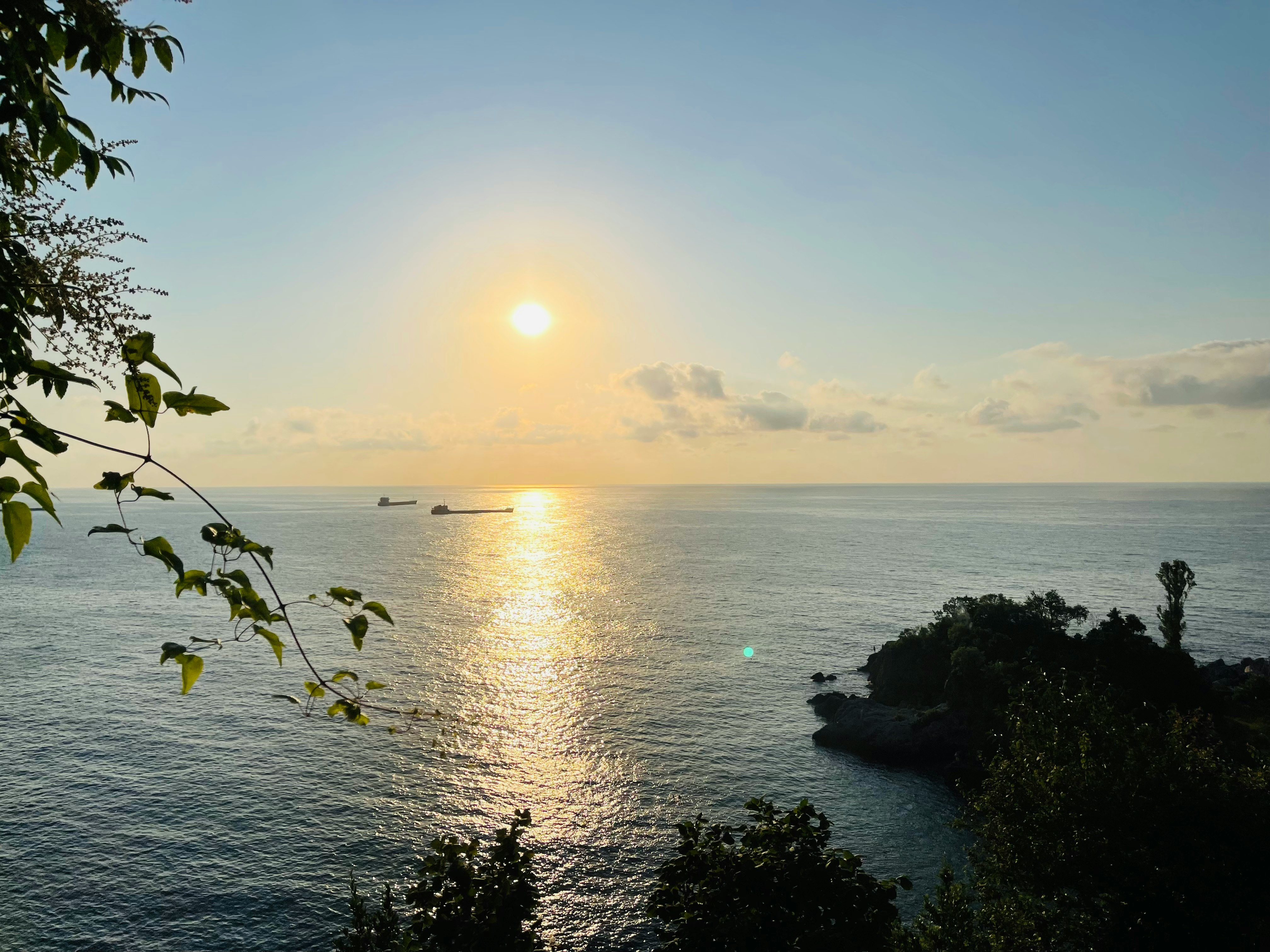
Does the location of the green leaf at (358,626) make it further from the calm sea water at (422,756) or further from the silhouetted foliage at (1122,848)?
the silhouetted foliage at (1122,848)

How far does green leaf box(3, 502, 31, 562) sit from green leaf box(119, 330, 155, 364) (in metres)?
0.82

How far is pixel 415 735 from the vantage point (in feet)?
216

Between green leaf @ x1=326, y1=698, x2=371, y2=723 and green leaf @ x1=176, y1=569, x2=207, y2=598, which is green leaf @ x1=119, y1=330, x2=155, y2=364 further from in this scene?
green leaf @ x1=326, y1=698, x2=371, y2=723

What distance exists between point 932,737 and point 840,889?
5240 centimetres

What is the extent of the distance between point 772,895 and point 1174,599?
85.6 meters

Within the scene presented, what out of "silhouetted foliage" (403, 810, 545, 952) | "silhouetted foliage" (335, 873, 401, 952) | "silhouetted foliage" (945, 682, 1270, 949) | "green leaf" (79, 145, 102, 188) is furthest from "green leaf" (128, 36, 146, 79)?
"silhouetted foliage" (945, 682, 1270, 949)

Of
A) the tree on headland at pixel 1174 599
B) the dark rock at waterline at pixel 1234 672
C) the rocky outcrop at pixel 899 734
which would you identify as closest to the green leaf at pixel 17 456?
the rocky outcrop at pixel 899 734

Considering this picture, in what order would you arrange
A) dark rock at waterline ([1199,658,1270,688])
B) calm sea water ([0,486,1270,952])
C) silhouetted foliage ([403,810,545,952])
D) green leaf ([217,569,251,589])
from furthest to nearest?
dark rock at waterline ([1199,658,1270,688]), calm sea water ([0,486,1270,952]), silhouetted foliage ([403,810,545,952]), green leaf ([217,569,251,589])

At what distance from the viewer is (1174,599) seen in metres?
80.8

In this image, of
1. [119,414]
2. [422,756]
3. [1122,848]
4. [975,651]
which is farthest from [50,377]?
[975,651]

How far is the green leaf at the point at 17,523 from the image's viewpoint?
10.4 feet

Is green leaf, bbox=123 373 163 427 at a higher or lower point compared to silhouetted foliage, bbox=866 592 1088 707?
higher

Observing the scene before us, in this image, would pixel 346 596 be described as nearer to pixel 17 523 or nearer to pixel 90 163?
pixel 17 523

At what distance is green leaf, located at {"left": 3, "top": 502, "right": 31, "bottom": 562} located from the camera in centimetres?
316
